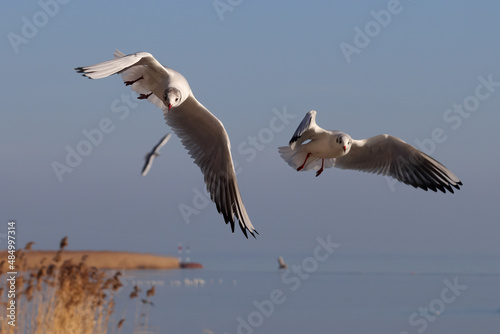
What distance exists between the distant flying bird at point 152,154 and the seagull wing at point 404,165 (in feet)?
14.7

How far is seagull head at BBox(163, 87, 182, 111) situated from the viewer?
19.3 feet

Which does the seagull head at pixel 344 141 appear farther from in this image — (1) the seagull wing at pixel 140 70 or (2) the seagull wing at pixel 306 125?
(1) the seagull wing at pixel 140 70

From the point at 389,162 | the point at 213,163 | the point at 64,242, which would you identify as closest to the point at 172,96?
the point at 213,163

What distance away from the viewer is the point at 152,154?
1223 centimetres

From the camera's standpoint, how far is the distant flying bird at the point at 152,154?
1173 cm

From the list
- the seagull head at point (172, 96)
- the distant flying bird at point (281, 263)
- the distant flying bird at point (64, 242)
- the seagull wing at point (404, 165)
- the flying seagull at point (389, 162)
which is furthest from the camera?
the distant flying bird at point (281, 263)

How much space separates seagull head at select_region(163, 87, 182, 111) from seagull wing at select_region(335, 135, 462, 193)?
91.6 inches

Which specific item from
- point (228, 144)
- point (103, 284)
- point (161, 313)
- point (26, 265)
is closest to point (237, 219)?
point (228, 144)

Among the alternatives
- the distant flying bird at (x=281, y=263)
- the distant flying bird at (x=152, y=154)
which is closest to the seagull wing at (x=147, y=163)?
the distant flying bird at (x=152, y=154)

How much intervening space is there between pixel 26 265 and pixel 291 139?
2.32 meters

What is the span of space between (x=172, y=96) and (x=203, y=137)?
2.96ft

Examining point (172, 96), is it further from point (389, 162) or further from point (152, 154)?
point (152, 154)

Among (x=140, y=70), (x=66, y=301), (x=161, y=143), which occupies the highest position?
(x=161, y=143)

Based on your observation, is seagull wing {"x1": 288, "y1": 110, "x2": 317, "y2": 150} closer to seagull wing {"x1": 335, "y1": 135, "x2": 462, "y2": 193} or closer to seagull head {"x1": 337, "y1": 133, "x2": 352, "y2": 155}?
seagull head {"x1": 337, "y1": 133, "x2": 352, "y2": 155}
